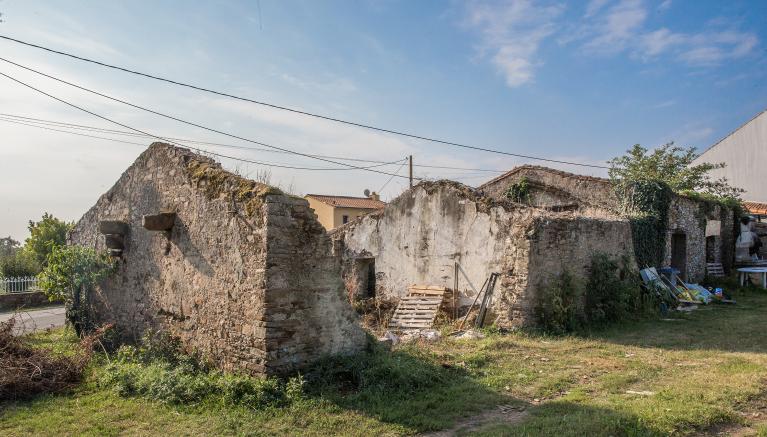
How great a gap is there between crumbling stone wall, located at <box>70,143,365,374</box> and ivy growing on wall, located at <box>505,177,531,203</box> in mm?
11932

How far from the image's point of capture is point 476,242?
40.6ft

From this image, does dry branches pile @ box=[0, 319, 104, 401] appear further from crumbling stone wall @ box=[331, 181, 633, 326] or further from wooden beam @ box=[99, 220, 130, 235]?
crumbling stone wall @ box=[331, 181, 633, 326]

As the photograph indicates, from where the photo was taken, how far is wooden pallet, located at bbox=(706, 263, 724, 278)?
62.4 ft

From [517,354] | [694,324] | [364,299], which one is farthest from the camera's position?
[364,299]

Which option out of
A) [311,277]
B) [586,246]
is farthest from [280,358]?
[586,246]

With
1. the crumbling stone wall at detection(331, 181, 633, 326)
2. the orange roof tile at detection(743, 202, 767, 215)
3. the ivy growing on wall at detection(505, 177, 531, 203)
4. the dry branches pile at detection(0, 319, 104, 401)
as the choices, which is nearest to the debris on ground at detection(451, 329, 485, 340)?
the crumbling stone wall at detection(331, 181, 633, 326)

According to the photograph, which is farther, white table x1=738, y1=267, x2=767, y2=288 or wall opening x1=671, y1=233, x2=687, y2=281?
white table x1=738, y1=267, x2=767, y2=288

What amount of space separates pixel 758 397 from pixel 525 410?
2.81 meters

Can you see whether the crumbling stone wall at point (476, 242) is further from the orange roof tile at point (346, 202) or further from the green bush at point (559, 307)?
the orange roof tile at point (346, 202)

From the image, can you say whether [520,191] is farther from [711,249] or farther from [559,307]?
[711,249]

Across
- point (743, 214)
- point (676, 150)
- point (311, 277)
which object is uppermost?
point (676, 150)

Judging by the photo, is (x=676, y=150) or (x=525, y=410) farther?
(x=676, y=150)

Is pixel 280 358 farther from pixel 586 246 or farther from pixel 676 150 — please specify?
pixel 676 150

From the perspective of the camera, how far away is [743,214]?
68.1ft
